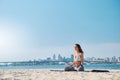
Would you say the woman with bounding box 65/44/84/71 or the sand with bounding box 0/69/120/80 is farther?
the woman with bounding box 65/44/84/71

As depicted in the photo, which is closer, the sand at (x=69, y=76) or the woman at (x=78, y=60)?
the sand at (x=69, y=76)

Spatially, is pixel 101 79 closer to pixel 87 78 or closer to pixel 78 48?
pixel 87 78

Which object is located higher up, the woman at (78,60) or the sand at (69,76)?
the woman at (78,60)

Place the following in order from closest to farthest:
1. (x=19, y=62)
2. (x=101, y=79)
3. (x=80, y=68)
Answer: (x=101, y=79), (x=80, y=68), (x=19, y=62)

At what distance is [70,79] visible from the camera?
25.8 feet

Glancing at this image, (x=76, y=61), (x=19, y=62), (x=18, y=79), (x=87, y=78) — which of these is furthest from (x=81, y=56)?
(x=19, y=62)

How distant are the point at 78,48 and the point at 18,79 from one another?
13.9 feet

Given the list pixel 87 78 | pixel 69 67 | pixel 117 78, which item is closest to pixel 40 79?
pixel 87 78

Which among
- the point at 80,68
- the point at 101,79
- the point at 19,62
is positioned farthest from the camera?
the point at 19,62

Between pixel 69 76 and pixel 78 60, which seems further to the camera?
pixel 78 60

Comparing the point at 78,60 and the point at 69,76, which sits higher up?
the point at 78,60

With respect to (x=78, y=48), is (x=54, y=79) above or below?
below

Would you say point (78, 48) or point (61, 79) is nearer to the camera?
point (61, 79)

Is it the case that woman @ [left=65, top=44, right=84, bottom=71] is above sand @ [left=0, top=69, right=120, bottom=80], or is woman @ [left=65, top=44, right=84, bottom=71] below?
above
